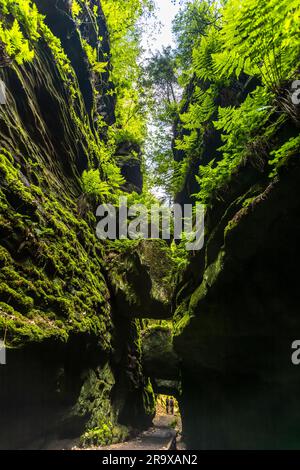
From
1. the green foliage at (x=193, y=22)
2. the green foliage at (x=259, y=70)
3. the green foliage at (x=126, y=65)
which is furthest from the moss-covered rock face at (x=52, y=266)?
the green foliage at (x=126, y=65)

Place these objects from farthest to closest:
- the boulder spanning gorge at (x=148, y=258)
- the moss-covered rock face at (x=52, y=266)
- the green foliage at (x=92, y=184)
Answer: the green foliage at (x=92, y=184), the moss-covered rock face at (x=52, y=266), the boulder spanning gorge at (x=148, y=258)

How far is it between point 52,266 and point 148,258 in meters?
3.54

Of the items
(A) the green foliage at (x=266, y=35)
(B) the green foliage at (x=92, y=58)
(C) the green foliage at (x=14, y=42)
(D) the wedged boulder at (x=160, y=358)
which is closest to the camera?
(A) the green foliage at (x=266, y=35)

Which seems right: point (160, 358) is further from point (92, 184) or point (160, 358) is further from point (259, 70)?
point (259, 70)

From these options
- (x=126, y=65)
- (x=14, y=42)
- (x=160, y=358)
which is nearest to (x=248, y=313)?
(x=14, y=42)

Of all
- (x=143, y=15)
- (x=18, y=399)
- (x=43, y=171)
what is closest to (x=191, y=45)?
(x=143, y=15)

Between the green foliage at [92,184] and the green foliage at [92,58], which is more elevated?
the green foliage at [92,58]

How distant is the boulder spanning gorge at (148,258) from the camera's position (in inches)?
163

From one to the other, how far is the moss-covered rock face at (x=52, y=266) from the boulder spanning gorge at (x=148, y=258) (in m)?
0.04

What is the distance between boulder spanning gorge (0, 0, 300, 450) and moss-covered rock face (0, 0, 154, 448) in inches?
1.4

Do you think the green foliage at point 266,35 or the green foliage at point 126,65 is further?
the green foliage at point 126,65

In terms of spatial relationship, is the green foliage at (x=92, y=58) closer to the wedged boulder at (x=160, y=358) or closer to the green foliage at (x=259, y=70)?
the green foliage at (x=259, y=70)

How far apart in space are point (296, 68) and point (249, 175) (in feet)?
4.79

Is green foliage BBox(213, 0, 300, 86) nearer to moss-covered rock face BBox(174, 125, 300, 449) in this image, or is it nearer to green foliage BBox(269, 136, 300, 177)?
green foliage BBox(269, 136, 300, 177)
